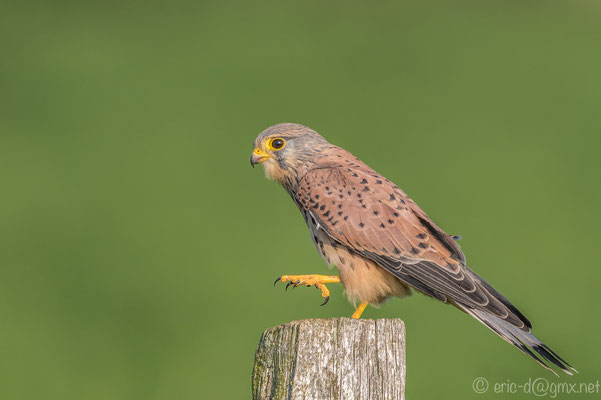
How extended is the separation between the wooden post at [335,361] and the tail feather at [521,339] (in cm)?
92

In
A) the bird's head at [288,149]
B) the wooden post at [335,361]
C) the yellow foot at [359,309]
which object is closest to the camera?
the wooden post at [335,361]

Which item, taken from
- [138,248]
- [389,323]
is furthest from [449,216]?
[389,323]

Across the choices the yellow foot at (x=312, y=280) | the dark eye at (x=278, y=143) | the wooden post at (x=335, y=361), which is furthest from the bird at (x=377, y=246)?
the wooden post at (x=335, y=361)

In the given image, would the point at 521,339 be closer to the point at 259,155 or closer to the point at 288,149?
the point at 288,149

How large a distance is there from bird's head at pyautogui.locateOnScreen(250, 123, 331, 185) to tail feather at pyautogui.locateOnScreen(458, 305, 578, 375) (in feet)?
4.44

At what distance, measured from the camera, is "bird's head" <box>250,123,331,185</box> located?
5016 mm

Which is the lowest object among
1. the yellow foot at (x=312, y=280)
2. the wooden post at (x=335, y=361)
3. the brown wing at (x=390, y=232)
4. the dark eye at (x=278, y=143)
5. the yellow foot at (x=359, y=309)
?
the wooden post at (x=335, y=361)

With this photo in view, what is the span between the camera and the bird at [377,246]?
14.1 feet

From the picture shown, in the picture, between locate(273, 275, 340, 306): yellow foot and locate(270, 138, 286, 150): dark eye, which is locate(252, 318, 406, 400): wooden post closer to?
locate(273, 275, 340, 306): yellow foot

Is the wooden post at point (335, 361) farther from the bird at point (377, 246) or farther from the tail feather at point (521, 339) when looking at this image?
the bird at point (377, 246)

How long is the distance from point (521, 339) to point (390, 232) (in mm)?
916

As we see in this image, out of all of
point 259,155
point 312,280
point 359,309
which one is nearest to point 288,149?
point 259,155

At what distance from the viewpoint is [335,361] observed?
3121 millimetres

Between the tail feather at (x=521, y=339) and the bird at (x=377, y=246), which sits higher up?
the bird at (x=377, y=246)
